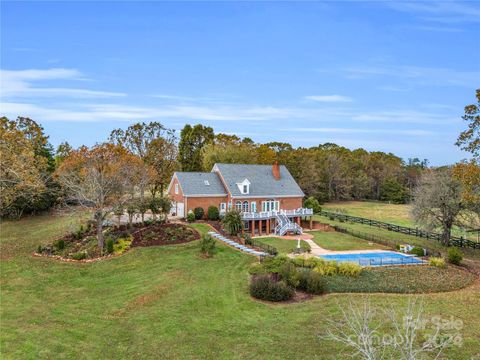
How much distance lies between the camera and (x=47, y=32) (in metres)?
24.0

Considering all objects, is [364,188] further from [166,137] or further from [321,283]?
[321,283]

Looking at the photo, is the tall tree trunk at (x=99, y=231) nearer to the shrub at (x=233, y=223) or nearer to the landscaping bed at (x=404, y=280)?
the shrub at (x=233, y=223)

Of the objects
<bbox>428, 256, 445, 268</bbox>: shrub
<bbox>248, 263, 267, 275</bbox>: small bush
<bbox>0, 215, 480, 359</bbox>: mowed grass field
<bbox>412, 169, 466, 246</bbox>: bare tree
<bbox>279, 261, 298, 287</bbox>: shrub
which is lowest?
<bbox>0, 215, 480, 359</bbox>: mowed grass field

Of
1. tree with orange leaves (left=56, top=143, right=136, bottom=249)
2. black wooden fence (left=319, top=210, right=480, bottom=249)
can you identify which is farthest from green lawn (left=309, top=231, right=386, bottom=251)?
tree with orange leaves (left=56, top=143, right=136, bottom=249)

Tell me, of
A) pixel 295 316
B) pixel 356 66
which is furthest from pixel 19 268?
pixel 356 66

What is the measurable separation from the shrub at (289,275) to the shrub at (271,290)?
68cm

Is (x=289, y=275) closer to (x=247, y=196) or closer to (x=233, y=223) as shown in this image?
(x=233, y=223)

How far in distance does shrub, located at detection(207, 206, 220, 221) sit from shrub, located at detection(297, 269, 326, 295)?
20567mm

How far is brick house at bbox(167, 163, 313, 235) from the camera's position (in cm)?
4091

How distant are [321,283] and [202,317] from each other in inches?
268

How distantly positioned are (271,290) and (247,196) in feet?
81.6

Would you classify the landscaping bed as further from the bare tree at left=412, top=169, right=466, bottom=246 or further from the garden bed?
the garden bed

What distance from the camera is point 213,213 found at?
39781 millimetres

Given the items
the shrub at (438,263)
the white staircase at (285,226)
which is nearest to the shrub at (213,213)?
the white staircase at (285,226)
